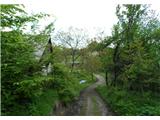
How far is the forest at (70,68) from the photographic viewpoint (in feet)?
13.8

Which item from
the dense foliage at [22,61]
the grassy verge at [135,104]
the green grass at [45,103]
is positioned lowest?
the grassy verge at [135,104]

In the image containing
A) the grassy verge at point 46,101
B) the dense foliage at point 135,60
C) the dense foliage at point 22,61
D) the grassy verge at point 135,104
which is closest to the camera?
the dense foliage at point 22,61

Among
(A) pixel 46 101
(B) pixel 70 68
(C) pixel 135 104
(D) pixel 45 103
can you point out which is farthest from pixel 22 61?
(B) pixel 70 68

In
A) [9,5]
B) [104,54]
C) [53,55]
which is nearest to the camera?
[9,5]

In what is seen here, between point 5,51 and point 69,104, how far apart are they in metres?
5.08

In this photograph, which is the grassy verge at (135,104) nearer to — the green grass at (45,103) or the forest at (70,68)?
A: the forest at (70,68)

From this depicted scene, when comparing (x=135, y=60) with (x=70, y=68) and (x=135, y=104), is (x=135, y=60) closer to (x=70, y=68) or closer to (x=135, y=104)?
(x=135, y=104)

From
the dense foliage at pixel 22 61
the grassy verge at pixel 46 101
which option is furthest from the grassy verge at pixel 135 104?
the dense foliage at pixel 22 61

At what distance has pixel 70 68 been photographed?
33.4 ft

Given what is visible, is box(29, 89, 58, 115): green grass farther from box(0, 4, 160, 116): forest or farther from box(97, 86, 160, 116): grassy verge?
box(97, 86, 160, 116): grassy verge

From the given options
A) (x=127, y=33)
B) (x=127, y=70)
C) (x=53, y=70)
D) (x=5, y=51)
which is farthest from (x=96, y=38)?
(x=5, y=51)

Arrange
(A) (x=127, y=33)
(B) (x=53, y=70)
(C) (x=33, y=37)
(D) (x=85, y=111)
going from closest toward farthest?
(C) (x=33, y=37)
(B) (x=53, y=70)
(D) (x=85, y=111)
(A) (x=127, y=33)

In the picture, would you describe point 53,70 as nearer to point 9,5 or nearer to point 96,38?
point 9,5

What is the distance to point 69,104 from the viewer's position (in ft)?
28.5
